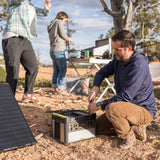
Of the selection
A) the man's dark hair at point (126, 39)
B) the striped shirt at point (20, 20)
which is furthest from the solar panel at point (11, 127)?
the man's dark hair at point (126, 39)

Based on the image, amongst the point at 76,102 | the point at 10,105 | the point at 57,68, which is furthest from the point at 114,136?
the point at 57,68

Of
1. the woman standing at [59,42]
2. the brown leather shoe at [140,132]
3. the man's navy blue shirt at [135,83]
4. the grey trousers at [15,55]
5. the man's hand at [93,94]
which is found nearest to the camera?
the man's navy blue shirt at [135,83]

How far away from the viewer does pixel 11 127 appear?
2.52m

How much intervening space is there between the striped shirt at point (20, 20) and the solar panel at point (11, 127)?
4.56ft

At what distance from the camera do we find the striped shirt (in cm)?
387

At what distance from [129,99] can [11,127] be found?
1393mm

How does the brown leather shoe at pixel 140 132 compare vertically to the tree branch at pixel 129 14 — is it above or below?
below

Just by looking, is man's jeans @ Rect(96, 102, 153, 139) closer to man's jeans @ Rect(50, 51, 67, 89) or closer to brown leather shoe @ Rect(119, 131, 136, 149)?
brown leather shoe @ Rect(119, 131, 136, 149)

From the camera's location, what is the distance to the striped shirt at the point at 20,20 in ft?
12.7

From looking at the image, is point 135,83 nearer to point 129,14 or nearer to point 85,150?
point 85,150

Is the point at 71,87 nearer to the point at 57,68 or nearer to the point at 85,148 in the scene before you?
the point at 57,68

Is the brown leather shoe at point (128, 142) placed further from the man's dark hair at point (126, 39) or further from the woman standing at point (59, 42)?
the woman standing at point (59, 42)

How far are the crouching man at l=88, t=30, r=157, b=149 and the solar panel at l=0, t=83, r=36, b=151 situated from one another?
0.81m

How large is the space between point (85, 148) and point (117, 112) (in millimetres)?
553
